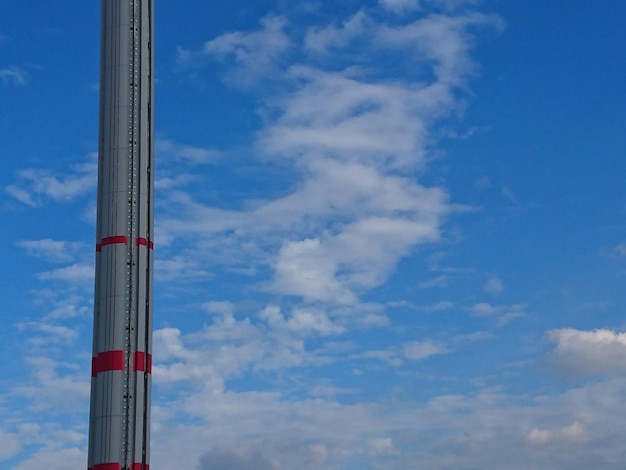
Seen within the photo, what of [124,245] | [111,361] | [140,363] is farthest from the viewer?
[124,245]

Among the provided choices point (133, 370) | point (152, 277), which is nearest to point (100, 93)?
point (152, 277)

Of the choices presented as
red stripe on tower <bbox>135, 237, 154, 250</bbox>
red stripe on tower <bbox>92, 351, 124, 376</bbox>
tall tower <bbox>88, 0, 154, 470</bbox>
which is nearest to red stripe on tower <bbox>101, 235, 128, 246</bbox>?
tall tower <bbox>88, 0, 154, 470</bbox>

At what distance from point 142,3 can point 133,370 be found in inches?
1238

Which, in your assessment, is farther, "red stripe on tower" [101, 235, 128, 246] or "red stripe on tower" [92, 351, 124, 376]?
"red stripe on tower" [101, 235, 128, 246]

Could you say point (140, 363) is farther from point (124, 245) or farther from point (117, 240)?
point (117, 240)

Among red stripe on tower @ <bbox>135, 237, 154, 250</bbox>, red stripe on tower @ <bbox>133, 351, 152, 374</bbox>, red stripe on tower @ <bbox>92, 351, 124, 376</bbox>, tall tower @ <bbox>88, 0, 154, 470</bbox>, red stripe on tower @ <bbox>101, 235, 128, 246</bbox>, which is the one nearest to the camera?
tall tower @ <bbox>88, 0, 154, 470</bbox>

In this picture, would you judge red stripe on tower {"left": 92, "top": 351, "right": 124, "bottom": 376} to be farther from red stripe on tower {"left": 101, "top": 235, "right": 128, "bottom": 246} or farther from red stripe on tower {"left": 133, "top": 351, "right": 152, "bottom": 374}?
red stripe on tower {"left": 101, "top": 235, "right": 128, "bottom": 246}

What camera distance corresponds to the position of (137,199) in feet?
242

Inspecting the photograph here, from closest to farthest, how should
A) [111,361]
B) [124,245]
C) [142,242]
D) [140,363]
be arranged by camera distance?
[111,361] → [140,363] → [124,245] → [142,242]

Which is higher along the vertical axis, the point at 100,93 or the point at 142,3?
the point at 142,3

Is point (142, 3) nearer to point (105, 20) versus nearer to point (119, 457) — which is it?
point (105, 20)

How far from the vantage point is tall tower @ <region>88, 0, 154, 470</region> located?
69.2 meters

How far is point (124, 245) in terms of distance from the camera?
238 feet

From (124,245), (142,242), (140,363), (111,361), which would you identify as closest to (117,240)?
(124,245)
